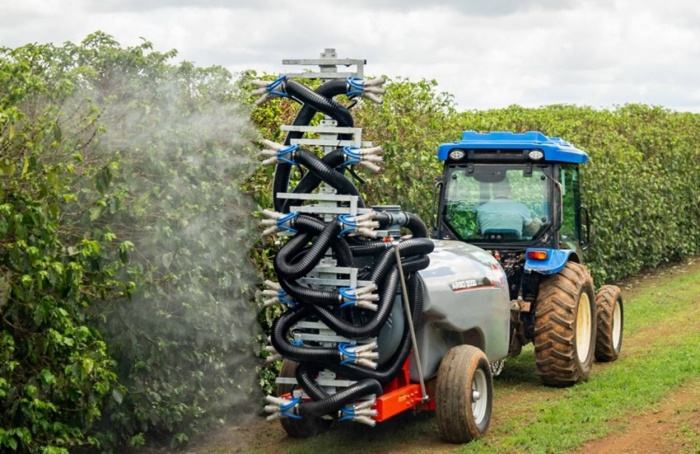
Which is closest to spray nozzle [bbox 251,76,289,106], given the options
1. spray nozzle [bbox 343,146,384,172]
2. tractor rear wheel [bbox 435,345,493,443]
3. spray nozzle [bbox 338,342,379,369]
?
spray nozzle [bbox 343,146,384,172]

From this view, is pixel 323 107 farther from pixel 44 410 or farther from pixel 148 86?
pixel 44 410

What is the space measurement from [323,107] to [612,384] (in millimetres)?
4793

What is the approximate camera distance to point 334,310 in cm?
822

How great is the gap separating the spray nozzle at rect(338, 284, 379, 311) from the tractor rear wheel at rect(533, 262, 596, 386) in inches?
141

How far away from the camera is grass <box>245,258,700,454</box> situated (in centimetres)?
918

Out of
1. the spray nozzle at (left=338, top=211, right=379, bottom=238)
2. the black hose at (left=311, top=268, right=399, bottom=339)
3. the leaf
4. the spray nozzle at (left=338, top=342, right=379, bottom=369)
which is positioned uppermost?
the spray nozzle at (left=338, top=211, right=379, bottom=238)

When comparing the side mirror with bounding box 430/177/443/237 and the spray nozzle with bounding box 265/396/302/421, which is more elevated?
the side mirror with bounding box 430/177/443/237

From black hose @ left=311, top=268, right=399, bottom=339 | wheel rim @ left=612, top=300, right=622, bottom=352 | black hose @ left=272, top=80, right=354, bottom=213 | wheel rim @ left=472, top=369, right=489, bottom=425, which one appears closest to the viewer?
black hose @ left=311, top=268, right=399, bottom=339

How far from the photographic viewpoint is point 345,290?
8.02m

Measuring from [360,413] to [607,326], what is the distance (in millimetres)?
5243

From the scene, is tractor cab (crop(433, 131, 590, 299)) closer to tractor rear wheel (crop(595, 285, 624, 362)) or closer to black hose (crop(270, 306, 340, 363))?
tractor rear wheel (crop(595, 285, 624, 362))

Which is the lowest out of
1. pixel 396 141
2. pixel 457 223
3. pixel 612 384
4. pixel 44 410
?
pixel 612 384

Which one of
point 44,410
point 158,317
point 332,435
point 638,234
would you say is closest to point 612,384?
point 332,435

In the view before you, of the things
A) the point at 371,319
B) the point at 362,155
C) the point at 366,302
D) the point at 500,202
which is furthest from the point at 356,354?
the point at 500,202
